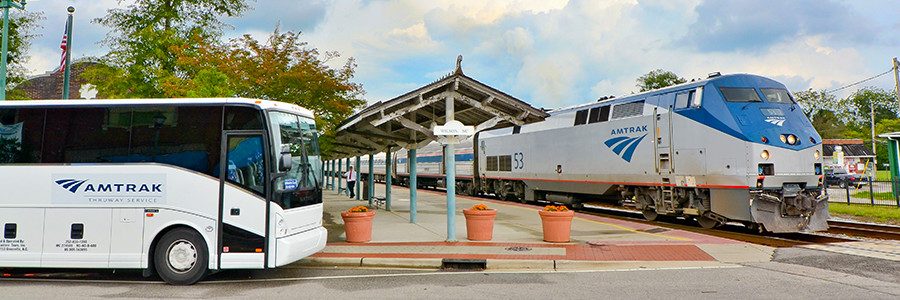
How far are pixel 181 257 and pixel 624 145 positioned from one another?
11925 millimetres

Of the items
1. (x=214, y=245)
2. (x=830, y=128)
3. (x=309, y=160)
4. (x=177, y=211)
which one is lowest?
(x=214, y=245)

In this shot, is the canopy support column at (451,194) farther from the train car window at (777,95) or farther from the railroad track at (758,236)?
the train car window at (777,95)

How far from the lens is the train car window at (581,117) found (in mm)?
17848

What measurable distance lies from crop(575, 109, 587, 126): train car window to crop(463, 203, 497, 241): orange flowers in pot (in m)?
7.64

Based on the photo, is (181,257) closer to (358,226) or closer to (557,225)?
(358,226)

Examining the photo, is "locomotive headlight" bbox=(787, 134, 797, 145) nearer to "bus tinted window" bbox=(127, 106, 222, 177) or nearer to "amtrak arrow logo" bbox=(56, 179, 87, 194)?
"bus tinted window" bbox=(127, 106, 222, 177)

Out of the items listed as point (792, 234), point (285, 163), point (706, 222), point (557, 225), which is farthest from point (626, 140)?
point (285, 163)

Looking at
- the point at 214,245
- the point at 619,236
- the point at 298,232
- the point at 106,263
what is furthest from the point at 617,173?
the point at 106,263

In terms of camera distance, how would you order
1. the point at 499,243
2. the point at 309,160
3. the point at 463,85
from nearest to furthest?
the point at 309,160 < the point at 499,243 < the point at 463,85

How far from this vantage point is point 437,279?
809 centimetres

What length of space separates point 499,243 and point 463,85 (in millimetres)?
3430

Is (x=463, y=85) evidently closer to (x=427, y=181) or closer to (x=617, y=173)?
(x=617, y=173)

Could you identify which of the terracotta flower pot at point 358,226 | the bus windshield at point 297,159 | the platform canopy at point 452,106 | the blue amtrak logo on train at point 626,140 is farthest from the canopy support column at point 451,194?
the blue amtrak logo on train at point 626,140

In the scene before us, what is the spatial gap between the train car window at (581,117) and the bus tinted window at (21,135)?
14.2m
